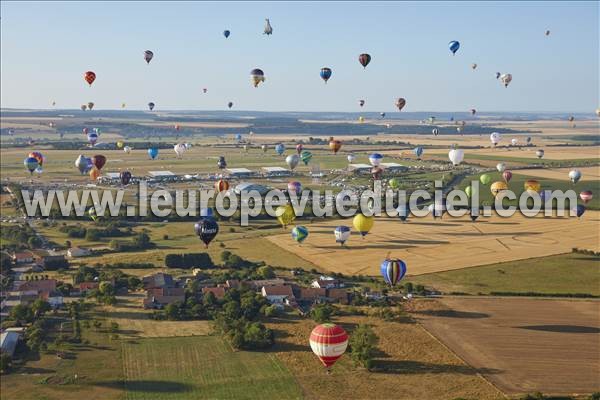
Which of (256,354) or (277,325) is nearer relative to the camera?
(256,354)

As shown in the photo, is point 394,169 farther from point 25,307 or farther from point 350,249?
point 25,307

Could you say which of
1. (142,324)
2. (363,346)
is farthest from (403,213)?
(363,346)

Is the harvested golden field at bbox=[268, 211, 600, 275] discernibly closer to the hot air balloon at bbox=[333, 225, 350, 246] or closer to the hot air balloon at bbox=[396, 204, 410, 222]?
the hot air balloon at bbox=[396, 204, 410, 222]

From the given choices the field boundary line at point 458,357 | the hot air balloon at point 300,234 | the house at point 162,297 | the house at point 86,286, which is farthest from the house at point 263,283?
the hot air balloon at point 300,234

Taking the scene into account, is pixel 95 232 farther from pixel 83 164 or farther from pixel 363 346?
pixel 363 346

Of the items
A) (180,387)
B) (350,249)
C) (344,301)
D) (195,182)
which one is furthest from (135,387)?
(195,182)

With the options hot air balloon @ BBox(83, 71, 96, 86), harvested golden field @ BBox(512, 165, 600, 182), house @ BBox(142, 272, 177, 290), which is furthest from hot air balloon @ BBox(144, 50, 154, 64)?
harvested golden field @ BBox(512, 165, 600, 182)

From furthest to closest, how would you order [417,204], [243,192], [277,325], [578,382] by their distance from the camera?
[243,192] → [417,204] → [277,325] → [578,382]
